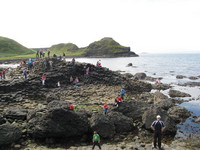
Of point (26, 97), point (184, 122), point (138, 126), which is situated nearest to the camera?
point (138, 126)

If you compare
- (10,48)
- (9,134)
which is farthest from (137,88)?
(10,48)

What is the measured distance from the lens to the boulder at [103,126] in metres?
19.4

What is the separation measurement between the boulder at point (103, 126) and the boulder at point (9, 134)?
308 inches

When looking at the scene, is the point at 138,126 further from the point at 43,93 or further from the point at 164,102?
the point at 43,93

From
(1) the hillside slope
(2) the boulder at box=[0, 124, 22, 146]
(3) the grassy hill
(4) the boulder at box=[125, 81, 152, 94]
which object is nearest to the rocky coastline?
(2) the boulder at box=[0, 124, 22, 146]

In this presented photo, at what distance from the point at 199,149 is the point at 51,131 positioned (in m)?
15.0

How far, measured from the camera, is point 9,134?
57.0ft

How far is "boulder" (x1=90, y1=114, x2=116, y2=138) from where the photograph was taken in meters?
19.4

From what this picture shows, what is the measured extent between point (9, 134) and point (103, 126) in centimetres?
972

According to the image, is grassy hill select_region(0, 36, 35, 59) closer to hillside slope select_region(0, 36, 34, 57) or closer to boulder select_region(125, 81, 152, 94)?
hillside slope select_region(0, 36, 34, 57)

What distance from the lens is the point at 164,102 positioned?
3042 cm

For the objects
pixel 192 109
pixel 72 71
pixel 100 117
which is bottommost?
pixel 192 109

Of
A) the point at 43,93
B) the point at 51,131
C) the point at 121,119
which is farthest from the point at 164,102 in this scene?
the point at 43,93

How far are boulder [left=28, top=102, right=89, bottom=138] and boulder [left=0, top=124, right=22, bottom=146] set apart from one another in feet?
4.08
